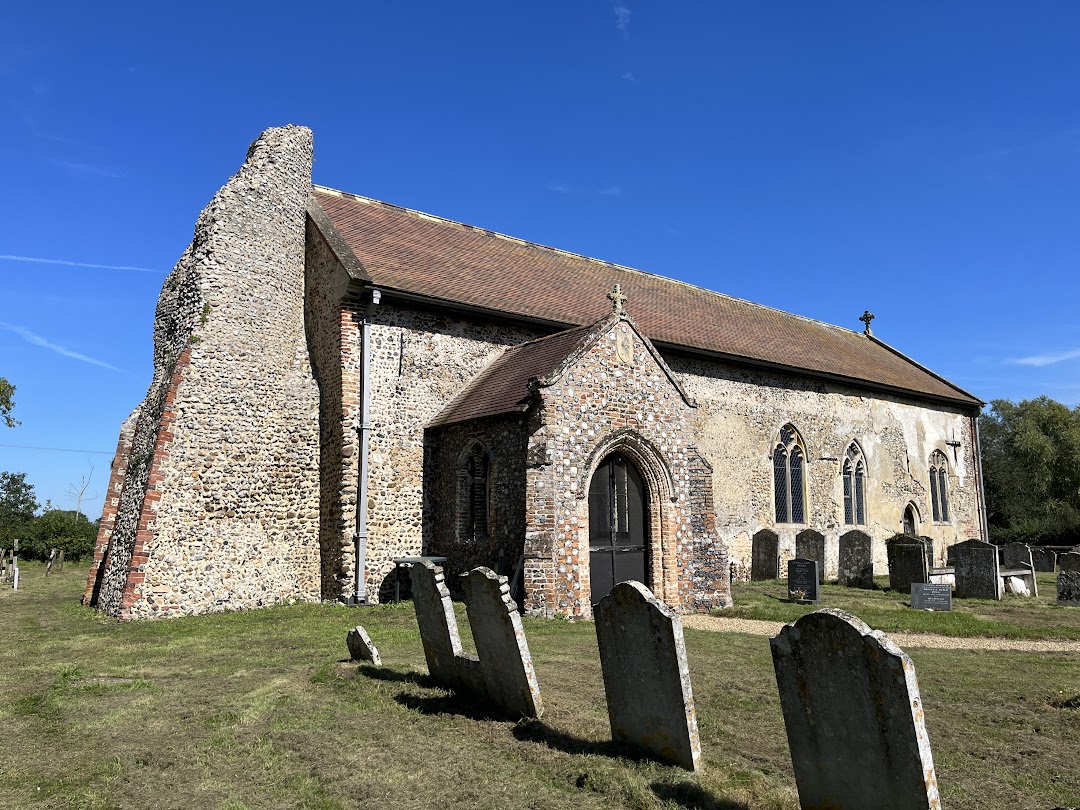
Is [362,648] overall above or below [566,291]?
below

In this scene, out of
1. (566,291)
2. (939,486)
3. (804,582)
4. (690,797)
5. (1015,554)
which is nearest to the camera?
(690,797)

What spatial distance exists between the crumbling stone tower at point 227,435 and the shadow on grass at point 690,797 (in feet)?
38.0

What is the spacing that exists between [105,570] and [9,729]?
9.21 metres

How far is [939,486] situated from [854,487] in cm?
574

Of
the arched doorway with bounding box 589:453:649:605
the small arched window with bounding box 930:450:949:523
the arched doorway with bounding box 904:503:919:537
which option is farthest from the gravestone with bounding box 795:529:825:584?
the small arched window with bounding box 930:450:949:523

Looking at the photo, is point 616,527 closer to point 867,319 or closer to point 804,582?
point 804,582

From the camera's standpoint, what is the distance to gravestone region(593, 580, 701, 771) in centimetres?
513

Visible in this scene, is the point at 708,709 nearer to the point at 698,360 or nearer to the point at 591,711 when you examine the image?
the point at 591,711

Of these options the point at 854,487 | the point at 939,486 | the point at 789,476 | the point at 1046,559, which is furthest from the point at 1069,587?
the point at 939,486

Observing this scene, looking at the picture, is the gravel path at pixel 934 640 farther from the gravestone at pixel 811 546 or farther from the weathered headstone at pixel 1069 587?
the gravestone at pixel 811 546

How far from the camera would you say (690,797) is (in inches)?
181

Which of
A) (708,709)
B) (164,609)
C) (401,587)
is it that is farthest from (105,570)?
(708,709)

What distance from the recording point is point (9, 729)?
21.3ft

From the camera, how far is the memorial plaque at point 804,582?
15.8 metres
